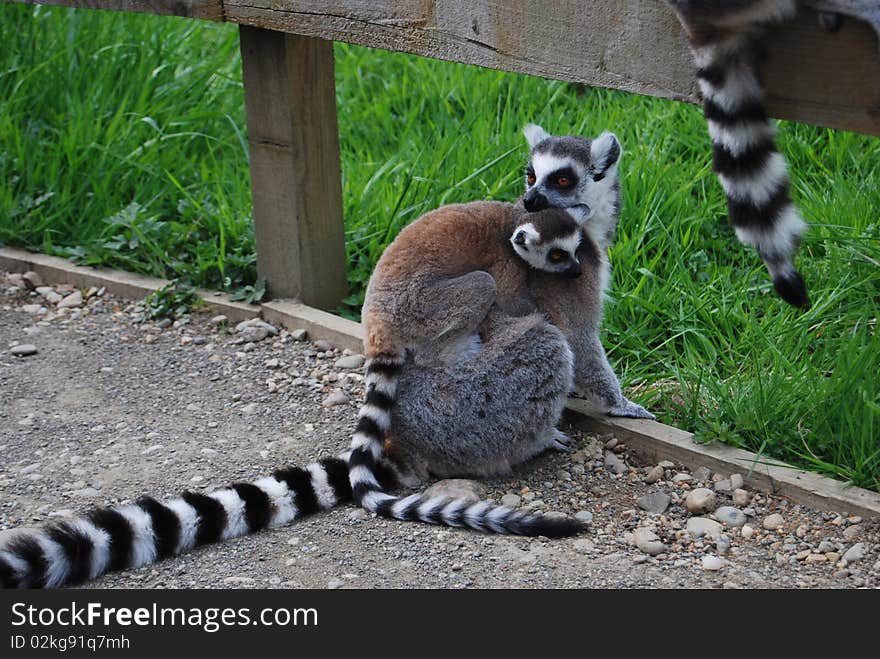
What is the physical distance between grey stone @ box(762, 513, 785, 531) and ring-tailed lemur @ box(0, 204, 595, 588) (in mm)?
508

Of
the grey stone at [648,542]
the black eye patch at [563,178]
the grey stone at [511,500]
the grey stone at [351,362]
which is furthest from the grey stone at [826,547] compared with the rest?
the grey stone at [351,362]

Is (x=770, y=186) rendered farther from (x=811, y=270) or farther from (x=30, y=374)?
(x=30, y=374)

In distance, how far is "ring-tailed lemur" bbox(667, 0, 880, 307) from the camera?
2.46 m

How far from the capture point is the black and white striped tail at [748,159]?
8.11ft

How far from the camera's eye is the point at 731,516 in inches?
115

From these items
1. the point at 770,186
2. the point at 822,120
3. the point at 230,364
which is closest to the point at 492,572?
the point at 770,186

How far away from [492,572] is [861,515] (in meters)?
0.97

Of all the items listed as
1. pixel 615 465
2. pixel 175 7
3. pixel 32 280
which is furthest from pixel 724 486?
pixel 32 280

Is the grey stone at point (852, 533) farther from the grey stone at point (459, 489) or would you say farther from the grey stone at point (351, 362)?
the grey stone at point (351, 362)

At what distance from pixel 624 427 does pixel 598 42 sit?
3.78 ft

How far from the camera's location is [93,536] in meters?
2.60

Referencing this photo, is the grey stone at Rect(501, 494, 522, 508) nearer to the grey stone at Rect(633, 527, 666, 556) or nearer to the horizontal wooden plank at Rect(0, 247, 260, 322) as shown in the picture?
the grey stone at Rect(633, 527, 666, 556)

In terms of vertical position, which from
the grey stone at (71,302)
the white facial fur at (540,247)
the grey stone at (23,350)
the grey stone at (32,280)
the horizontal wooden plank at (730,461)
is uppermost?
the white facial fur at (540,247)

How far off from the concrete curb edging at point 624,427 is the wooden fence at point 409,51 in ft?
0.48
